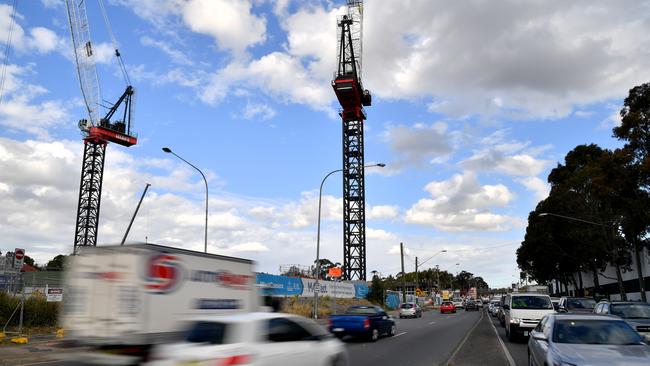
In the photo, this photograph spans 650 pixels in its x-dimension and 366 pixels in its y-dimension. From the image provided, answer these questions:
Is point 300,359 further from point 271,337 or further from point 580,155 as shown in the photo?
point 580,155

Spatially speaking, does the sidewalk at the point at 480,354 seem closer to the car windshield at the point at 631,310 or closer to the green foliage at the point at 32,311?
the car windshield at the point at 631,310

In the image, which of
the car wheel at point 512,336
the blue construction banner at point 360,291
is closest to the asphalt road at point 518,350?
the car wheel at point 512,336

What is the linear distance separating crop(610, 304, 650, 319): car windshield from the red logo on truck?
12.6 m

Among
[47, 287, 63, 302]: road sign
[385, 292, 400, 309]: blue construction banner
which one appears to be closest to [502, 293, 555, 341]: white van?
[47, 287, 63, 302]: road sign

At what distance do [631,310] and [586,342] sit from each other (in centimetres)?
845

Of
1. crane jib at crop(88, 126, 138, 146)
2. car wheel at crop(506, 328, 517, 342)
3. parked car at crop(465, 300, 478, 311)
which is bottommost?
parked car at crop(465, 300, 478, 311)

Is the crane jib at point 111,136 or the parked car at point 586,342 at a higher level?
the crane jib at point 111,136

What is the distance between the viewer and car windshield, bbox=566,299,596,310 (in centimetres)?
2417

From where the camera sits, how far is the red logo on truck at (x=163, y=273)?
9.48m

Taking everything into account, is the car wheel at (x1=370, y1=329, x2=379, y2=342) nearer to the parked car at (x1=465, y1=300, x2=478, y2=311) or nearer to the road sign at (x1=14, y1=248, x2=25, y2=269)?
the road sign at (x1=14, y1=248, x2=25, y2=269)

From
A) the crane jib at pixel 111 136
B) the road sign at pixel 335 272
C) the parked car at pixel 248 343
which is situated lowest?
the parked car at pixel 248 343

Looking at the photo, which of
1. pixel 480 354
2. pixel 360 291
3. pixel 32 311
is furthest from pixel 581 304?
pixel 360 291

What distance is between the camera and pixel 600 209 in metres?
43.8

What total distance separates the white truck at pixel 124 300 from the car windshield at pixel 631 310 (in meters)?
12.5
